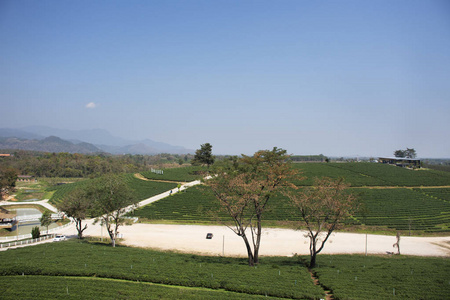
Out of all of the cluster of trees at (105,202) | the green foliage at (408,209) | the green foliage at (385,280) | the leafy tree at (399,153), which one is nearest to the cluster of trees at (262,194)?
the green foliage at (385,280)

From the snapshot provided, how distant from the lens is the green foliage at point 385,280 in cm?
1552

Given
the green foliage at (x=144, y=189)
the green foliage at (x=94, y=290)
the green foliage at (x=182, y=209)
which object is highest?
the green foliage at (x=144, y=189)

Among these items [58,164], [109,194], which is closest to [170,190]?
[109,194]

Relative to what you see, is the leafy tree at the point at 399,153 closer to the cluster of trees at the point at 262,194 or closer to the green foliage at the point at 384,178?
the green foliage at the point at 384,178

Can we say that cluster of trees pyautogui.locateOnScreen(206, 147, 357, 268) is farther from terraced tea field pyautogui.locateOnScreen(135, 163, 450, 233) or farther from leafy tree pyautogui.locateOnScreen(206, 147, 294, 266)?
terraced tea field pyautogui.locateOnScreen(135, 163, 450, 233)

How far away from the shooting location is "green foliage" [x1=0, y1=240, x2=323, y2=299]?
16203 millimetres

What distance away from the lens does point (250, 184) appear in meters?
23.7

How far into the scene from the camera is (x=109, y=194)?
1284 inches

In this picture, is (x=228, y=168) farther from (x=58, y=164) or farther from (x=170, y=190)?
(x=58, y=164)

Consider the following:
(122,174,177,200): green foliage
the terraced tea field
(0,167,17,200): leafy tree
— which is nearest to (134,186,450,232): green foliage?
the terraced tea field

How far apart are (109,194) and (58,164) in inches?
5157

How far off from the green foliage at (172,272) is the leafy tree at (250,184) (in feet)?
13.3

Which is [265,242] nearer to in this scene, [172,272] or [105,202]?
[172,272]

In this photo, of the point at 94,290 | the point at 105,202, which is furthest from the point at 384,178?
the point at 94,290
